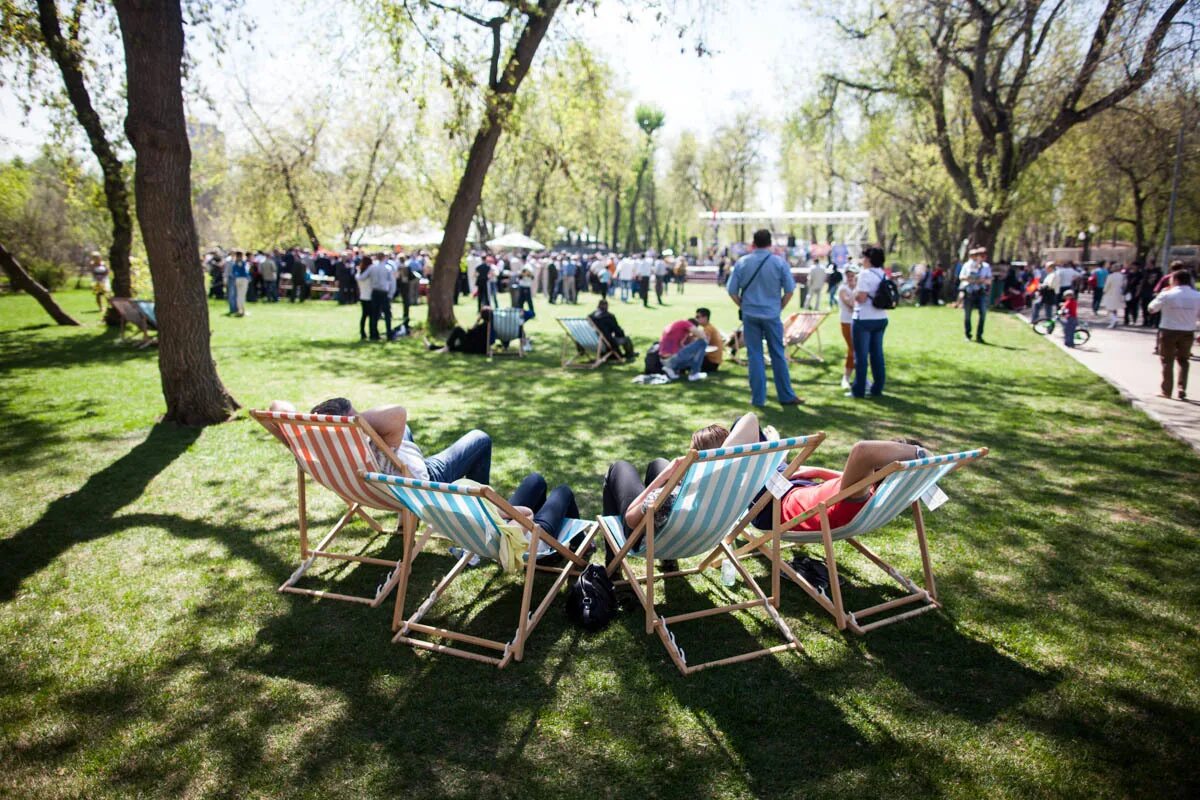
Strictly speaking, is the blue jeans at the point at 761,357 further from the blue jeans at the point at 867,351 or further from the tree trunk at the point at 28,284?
the tree trunk at the point at 28,284

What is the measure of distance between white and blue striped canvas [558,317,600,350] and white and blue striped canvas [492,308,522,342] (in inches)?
53.8

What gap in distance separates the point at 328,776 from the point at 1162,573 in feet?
15.1

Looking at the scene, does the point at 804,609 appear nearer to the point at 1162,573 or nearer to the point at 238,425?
the point at 1162,573

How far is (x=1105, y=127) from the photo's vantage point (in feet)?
97.2

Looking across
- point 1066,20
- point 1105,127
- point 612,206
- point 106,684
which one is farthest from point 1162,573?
point 612,206

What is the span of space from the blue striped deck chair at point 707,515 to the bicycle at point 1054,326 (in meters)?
14.4

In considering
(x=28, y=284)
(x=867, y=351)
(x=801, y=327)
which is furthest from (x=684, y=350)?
(x=28, y=284)

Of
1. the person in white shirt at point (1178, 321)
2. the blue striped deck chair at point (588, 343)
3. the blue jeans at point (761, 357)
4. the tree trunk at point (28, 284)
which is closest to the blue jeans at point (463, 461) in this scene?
the blue jeans at point (761, 357)

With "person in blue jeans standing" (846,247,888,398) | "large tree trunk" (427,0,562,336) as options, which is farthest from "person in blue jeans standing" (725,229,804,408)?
"large tree trunk" (427,0,562,336)

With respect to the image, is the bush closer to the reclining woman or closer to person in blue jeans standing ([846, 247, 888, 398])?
person in blue jeans standing ([846, 247, 888, 398])

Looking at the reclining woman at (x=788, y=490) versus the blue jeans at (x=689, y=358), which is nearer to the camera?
the reclining woman at (x=788, y=490)

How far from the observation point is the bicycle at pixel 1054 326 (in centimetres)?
1512

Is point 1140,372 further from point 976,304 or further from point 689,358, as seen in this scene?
point 689,358

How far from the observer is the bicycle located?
15125 millimetres
